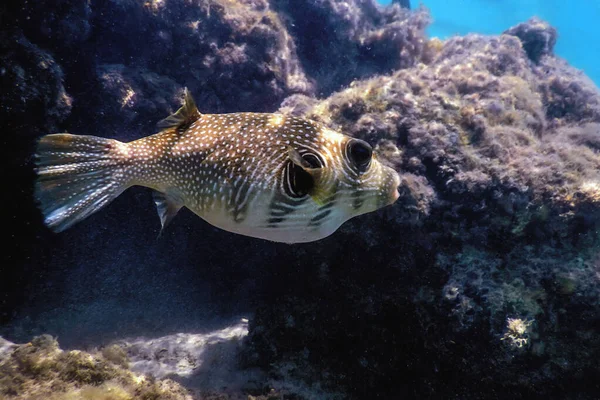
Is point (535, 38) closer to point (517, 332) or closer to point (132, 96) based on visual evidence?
point (517, 332)

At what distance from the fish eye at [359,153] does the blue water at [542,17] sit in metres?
67.4

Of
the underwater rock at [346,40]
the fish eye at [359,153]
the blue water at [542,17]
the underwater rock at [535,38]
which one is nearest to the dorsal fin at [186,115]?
the fish eye at [359,153]

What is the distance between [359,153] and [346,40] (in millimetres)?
10363

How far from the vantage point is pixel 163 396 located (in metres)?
4.25

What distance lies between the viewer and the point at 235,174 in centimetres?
291

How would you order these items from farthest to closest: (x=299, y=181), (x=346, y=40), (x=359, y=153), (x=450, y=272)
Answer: (x=346, y=40)
(x=450, y=272)
(x=359, y=153)
(x=299, y=181)

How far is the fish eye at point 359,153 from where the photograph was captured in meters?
2.87

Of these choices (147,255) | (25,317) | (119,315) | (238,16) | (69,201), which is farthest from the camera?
(238,16)

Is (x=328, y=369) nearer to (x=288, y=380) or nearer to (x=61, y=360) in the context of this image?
(x=288, y=380)

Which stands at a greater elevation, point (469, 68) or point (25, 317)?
point (469, 68)

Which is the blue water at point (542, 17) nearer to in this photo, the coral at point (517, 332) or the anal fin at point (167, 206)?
the coral at point (517, 332)

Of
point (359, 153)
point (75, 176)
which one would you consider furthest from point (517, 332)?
point (75, 176)

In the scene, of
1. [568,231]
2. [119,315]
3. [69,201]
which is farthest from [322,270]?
[119,315]

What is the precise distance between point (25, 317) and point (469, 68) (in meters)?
11.1
